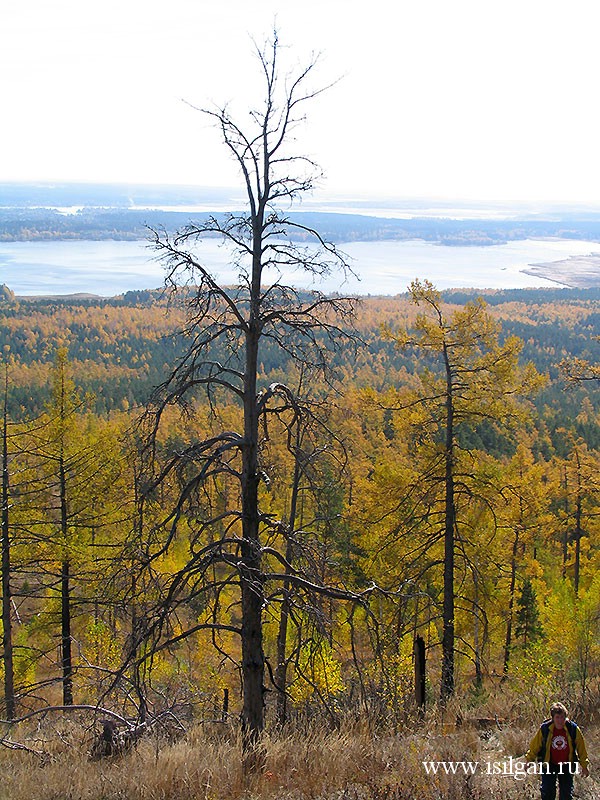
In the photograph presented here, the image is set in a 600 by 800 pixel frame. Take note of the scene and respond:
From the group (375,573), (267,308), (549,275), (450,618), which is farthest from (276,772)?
(549,275)

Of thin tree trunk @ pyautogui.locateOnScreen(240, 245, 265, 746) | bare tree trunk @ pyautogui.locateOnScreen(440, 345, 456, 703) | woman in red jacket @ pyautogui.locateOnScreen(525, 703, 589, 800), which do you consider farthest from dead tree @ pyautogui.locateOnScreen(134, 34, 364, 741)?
bare tree trunk @ pyautogui.locateOnScreen(440, 345, 456, 703)

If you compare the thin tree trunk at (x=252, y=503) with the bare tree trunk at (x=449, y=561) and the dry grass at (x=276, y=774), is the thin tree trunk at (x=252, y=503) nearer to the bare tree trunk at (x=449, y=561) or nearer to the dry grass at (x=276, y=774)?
the dry grass at (x=276, y=774)

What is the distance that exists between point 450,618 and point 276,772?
19.8 ft

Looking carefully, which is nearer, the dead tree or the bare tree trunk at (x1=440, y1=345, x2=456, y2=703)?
the dead tree

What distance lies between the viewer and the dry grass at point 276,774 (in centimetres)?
546

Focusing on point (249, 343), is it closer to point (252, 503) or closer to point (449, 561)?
point (252, 503)

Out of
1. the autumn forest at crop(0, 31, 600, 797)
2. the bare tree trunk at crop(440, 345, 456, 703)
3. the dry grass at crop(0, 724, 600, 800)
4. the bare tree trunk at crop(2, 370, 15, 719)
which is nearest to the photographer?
the dry grass at crop(0, 724, 600, 800)

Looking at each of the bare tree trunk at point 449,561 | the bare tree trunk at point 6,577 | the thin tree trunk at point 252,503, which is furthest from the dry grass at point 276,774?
the bare tree trunk at point 6,577

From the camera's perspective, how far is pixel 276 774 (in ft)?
19.5

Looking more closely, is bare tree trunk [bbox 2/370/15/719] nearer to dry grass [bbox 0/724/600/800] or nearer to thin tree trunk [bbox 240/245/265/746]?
dry grass [bbox 0/724/600/800]

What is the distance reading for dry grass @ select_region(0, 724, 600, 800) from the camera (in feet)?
17.9

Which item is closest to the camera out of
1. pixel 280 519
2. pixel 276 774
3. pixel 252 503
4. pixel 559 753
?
pixel 559 753

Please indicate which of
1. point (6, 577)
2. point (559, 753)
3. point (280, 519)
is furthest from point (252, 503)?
point (6, 577)

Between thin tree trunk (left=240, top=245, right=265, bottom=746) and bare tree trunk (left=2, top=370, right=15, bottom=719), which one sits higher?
thin tree trunk (left=240, top=245, right=265, bottom=746)
